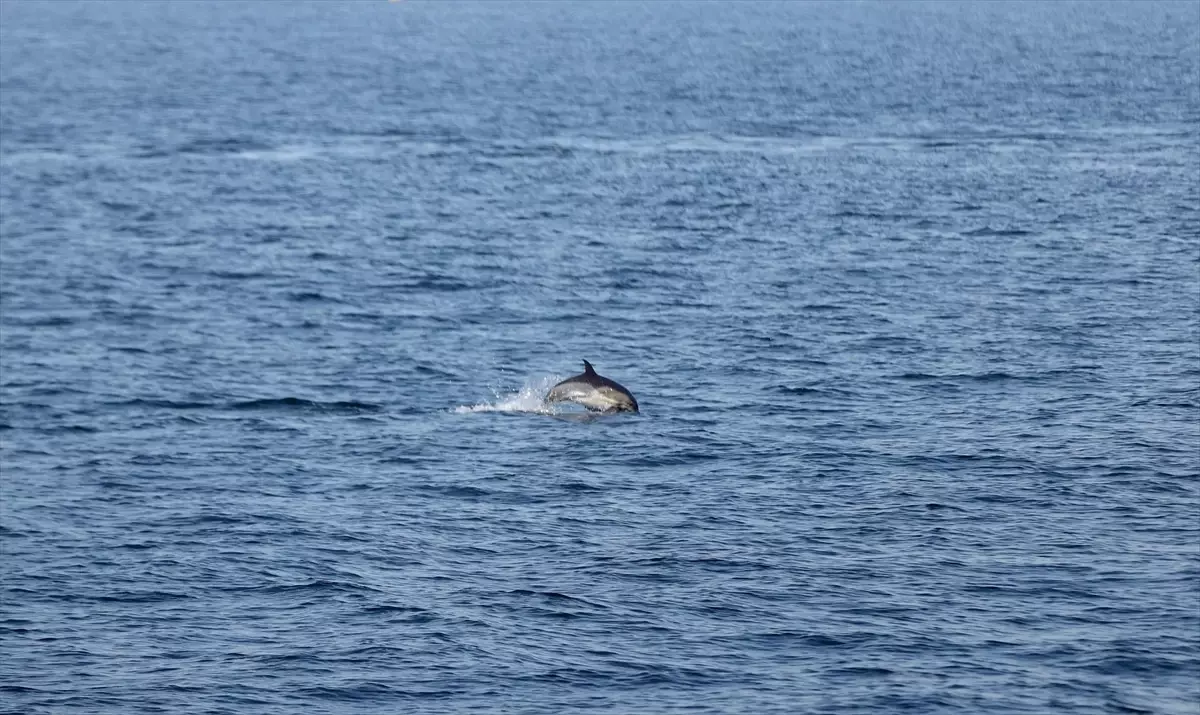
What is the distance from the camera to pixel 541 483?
44.8m

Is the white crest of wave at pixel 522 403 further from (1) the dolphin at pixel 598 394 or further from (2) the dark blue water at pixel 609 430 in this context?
(1) the dolphin at pixel 598 394

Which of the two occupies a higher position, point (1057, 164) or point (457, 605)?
point (1057, 164)

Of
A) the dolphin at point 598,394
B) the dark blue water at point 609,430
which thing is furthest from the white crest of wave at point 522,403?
the dolphin at point 598,394

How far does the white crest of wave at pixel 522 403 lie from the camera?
51.5m

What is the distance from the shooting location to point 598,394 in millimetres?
50219

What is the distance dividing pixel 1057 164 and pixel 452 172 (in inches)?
1202

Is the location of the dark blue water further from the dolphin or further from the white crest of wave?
the dolphin

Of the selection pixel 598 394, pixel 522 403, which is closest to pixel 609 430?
pixel 598 394

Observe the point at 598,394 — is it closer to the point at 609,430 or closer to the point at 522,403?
the point at 609,430

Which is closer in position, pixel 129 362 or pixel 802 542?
pixel 802 542

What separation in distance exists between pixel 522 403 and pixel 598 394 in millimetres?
2981

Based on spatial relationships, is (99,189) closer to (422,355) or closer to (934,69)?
(422,355)

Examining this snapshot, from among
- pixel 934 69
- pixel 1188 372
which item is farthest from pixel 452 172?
pixel 934 69

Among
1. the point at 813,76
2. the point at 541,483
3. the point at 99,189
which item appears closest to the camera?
the point at 541,483
